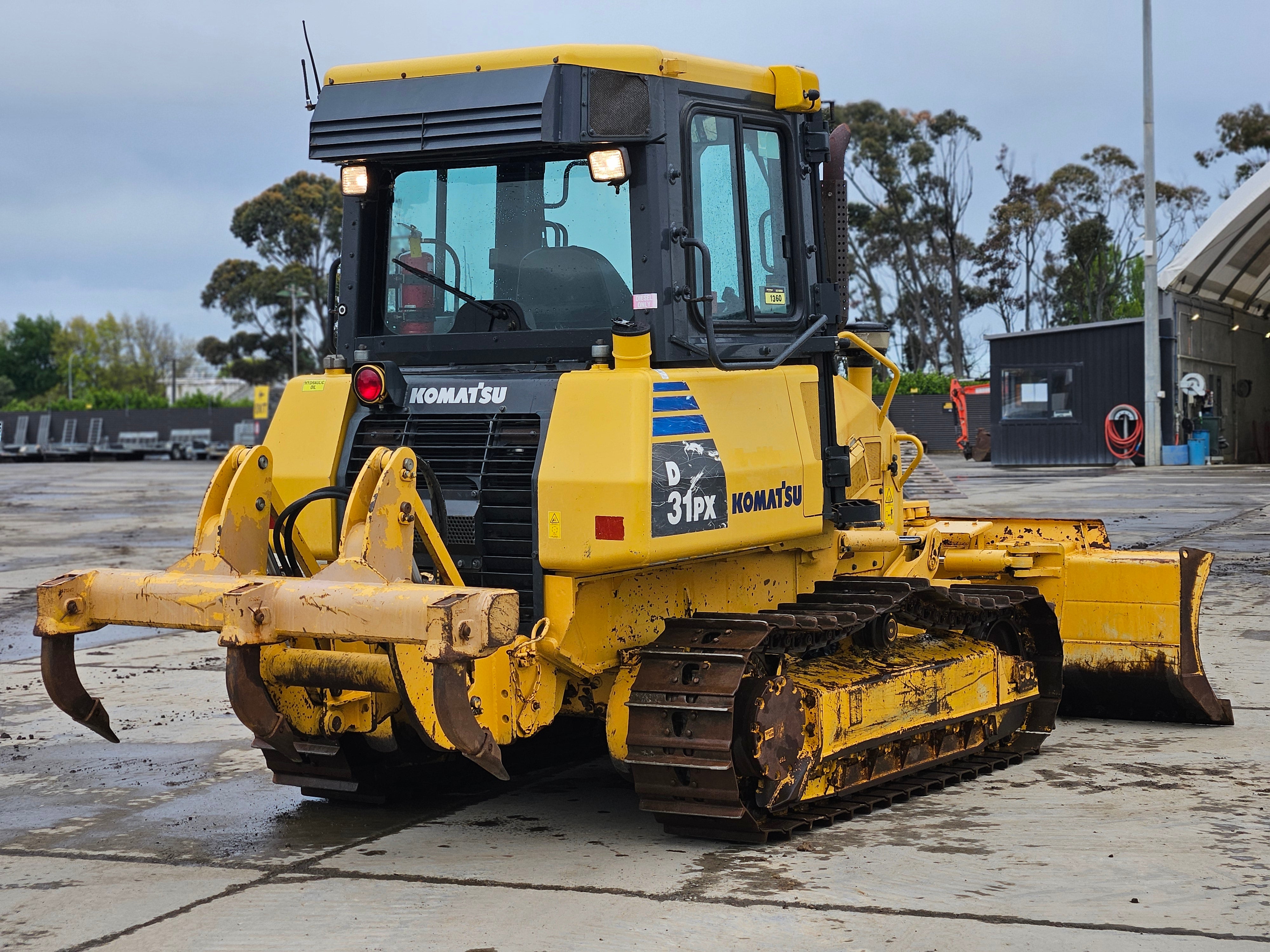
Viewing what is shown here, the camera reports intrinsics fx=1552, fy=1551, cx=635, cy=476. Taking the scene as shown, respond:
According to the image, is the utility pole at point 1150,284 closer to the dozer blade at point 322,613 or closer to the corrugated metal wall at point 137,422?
the dozer blade at point 322,613

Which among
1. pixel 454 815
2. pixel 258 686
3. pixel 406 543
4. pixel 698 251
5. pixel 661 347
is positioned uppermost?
pixel 698 251

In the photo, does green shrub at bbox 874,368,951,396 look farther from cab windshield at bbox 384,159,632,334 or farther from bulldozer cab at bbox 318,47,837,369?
cab windshield at bbox 384,159,632,334

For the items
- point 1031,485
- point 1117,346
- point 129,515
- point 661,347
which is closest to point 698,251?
point 661,347

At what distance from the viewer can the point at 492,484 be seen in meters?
6.06

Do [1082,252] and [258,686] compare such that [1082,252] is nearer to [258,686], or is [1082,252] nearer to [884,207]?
[884,207]

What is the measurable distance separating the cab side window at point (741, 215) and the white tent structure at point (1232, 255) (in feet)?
83.8

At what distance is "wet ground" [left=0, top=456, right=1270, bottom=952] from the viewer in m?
4.93

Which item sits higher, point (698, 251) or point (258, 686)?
point (698, 251)

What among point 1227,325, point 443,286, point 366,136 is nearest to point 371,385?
point 443,286

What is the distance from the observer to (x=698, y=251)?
20.9 ft

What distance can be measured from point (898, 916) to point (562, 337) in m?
2.64

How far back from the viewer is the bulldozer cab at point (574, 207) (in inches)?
242

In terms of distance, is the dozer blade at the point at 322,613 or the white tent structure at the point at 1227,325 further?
the white tent structure at the point at 1227,325

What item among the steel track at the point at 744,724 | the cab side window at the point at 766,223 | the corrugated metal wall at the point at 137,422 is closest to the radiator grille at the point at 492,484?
the steel track at the point at 744,724
